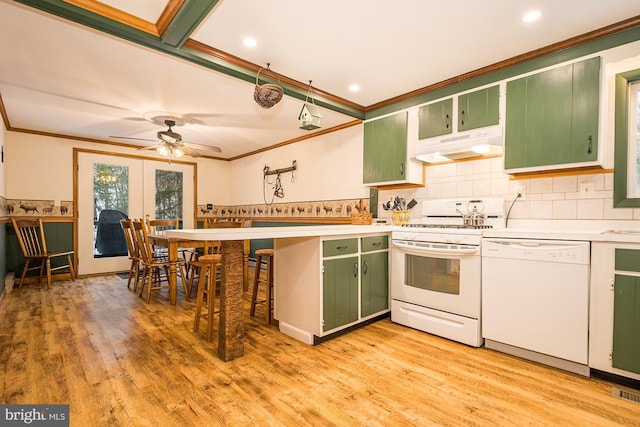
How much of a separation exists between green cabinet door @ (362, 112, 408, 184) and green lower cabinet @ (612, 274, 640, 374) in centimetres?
193

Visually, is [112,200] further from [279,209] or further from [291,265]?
[291,265]

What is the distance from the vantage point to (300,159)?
16.8ft

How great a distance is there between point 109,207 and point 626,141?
6886 millimetres

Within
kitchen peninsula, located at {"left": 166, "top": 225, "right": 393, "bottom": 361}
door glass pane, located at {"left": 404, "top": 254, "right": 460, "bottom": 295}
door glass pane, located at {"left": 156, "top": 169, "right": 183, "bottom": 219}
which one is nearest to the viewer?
kitchen peninsula, located at {"left": 166, "top": 225, "right": 393, "bottom": 361}

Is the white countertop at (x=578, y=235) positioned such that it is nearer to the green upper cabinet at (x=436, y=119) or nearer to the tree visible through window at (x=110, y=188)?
the green upper cabinet at (x=436, y=119)

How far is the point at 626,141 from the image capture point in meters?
2.23

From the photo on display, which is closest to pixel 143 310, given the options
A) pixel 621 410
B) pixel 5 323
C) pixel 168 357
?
pixel 5 323

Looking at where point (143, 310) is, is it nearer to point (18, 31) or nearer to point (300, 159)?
point (18, 31)

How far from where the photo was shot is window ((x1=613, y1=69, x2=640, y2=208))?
2.22m

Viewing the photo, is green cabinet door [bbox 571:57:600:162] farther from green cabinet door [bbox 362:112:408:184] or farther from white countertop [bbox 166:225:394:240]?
white countertop [bbox 166:225:394:240]

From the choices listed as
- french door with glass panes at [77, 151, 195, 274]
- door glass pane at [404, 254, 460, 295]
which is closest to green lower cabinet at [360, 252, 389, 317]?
door glass pane at [404, 254, 460, 295]

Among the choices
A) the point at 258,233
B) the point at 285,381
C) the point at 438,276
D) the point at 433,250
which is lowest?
the point at 285,381

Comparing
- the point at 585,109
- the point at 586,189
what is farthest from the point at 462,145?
the point at 586,189

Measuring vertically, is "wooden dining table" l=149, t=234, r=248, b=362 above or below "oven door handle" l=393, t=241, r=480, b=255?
below
